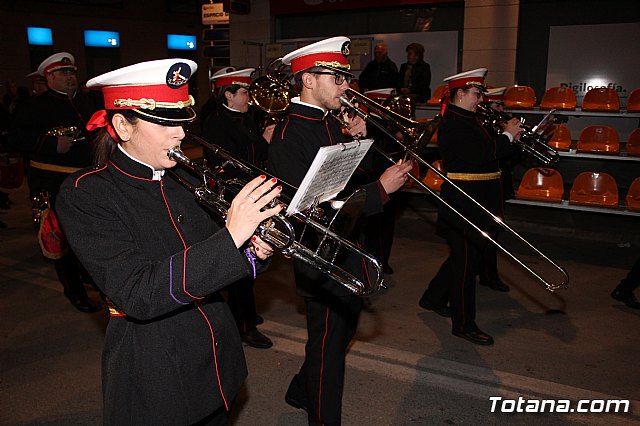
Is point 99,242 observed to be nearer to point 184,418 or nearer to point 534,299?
point 184,418

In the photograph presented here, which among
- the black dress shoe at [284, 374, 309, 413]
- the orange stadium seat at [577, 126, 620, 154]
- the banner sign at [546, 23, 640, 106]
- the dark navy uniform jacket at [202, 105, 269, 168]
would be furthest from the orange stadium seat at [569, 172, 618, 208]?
the black dress shoe at [284, 374, 309, 413]

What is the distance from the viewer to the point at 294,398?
12.5ft

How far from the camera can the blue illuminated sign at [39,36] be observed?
795 inches

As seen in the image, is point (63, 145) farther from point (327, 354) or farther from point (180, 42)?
point (180, 42)

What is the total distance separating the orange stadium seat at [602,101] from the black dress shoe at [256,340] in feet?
17.4

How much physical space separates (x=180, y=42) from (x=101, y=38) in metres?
3.48

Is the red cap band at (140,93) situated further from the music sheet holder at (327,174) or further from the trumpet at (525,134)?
the trumpet at (525,134)

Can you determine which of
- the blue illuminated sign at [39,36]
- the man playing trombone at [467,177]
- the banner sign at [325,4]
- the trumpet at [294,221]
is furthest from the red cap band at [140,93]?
the blue illuminated sign at [39,36]

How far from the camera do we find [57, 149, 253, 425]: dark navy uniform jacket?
6.13 feet

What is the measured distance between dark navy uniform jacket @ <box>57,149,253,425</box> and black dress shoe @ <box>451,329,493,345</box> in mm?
2960

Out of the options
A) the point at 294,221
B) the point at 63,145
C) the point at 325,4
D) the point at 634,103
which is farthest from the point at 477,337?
the point at 325,4

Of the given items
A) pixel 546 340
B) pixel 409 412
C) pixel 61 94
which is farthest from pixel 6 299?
pixel 546 340

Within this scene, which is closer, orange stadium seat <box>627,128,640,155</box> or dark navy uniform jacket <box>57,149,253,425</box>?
dark navy uniform jacket <box>57,149,253,425</box>

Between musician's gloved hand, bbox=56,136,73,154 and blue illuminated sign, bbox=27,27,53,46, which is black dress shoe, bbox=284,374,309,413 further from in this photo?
blue illuminated sign, bbox=27,27,53,46
